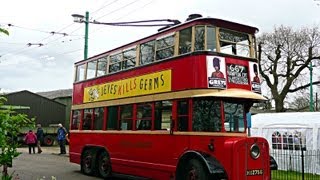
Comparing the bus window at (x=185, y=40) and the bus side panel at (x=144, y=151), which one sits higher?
the bus window at (x=185, y=40)

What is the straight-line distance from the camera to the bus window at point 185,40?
11141 millimetres

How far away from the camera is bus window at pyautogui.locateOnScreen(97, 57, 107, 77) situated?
1532 cm

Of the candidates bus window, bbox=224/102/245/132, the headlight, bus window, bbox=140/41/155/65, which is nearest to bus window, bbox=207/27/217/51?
bus window, bbox=224/102/245/132

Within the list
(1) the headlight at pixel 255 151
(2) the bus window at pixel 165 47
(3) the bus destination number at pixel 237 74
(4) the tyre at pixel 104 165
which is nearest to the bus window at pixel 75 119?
(4) the tyre at pixel 104 165

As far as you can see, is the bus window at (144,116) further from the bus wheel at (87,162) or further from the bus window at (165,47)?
the bus wheel at (87,162)

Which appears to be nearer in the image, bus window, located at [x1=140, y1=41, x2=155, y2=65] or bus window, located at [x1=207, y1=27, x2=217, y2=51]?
bus window, located at [x1=207, y1=27, x2=217, y2=51]

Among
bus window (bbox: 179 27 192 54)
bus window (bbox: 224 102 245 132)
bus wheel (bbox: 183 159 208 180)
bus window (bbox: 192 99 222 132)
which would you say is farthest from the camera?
bus window (bbox: 179 27 192 54)

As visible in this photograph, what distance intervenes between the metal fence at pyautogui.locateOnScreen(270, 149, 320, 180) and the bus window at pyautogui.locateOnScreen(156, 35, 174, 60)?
23.6ft

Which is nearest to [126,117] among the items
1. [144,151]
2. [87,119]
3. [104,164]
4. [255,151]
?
[144,151]

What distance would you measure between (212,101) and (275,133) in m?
10.0

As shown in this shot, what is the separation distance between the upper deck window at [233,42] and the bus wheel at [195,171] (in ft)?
9.57

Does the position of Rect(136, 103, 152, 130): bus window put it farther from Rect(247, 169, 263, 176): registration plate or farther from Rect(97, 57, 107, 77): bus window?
Rect(247, 169, 263, 176): registration plate

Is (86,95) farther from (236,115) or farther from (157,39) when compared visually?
(236,115)

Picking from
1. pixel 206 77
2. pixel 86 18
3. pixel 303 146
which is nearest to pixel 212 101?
pixel 206 77
